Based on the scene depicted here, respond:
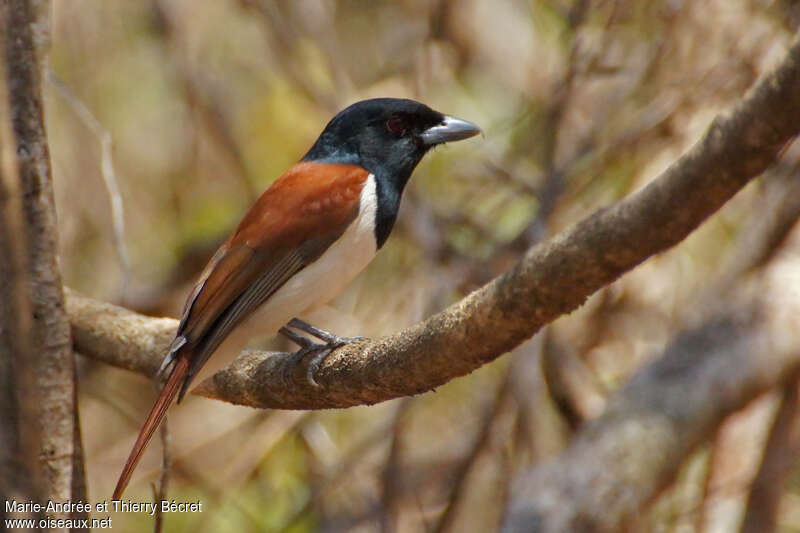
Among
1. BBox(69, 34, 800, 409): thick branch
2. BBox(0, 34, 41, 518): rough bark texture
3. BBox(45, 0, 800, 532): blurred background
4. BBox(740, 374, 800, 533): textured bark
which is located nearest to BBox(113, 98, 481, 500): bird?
BBox(69, 34, 800, 409): thick branch

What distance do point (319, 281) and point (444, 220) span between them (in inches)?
71.8

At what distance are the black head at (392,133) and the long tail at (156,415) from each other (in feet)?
3.60

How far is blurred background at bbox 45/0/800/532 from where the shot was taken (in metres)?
4.55

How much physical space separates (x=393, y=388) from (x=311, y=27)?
3291 millimetres

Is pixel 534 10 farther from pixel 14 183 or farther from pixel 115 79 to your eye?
pixel 14 183

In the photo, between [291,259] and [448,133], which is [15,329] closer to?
[291,259]

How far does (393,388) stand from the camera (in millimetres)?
2432

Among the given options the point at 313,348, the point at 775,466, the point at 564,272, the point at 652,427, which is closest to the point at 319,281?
the point at 313,348

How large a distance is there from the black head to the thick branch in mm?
1015

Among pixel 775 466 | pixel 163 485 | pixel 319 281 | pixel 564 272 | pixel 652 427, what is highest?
pixel 564 272

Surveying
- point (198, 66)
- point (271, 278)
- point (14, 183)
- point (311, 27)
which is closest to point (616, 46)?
point (311, 27)

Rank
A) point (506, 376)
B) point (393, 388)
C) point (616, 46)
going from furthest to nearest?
point (616, 46)
point (506, 376)
point (393, 388)

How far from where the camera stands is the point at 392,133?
3.73 metres

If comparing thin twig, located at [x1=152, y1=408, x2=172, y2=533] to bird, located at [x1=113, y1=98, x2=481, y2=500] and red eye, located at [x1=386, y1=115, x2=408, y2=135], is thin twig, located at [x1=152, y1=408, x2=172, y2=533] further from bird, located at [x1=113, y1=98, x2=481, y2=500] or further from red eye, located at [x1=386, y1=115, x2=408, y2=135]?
red eye, located at [x1=386, y1=115, x2=408, y2=135]
